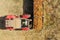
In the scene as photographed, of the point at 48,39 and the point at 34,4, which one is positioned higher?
the point at 34,4

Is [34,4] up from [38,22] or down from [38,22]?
up

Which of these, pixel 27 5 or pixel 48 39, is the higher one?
pixel 27 5

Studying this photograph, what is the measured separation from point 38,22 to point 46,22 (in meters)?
0.06

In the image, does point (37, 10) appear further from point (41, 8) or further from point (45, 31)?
point (45, 31)

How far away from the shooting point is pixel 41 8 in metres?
1.01

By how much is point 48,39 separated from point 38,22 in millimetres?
141

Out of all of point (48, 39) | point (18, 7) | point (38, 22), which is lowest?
point (48, 39)

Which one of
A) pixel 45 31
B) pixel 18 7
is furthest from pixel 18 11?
pixel 45 31

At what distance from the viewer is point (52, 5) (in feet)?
3.34

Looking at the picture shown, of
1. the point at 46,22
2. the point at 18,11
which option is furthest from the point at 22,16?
the point at 46,22

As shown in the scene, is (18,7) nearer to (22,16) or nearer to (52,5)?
(22,16)

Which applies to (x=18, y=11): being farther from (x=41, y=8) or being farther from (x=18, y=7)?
(x=41, y=8)

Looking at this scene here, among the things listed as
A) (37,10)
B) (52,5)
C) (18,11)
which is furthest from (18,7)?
(52,5)

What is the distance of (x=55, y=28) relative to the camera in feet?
3.35
